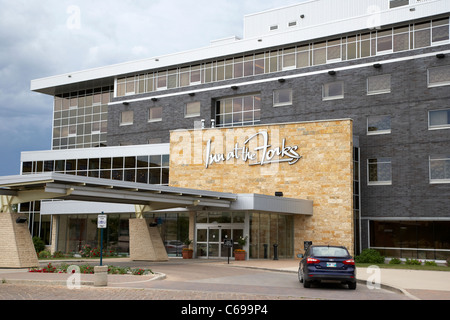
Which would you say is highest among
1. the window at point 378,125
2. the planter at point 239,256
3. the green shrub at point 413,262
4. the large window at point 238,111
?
the large window at point 238,111

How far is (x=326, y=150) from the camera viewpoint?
Result: 38000 mm

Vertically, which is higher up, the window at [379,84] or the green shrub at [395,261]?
the window at [379,84]

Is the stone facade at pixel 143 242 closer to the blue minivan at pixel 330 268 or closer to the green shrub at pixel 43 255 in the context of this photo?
the green shrub at pixel 43 255

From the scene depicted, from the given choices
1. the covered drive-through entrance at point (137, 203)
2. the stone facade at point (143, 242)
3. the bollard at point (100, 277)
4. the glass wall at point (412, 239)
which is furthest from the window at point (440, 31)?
the bollard at point (100, 277)

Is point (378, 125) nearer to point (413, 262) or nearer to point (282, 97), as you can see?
point (282, 97)

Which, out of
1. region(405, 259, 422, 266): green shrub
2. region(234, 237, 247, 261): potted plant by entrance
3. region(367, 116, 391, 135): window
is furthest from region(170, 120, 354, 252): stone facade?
region(234, 237, 247, 261): potted plant by entrance

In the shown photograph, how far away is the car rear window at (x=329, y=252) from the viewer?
18317mm

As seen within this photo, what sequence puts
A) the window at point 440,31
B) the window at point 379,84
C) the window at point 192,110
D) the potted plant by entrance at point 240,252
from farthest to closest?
the window at point 192,110 → the window at point 379,84 → the window at point 440,31 → the potted plant by entrance at point 240,252

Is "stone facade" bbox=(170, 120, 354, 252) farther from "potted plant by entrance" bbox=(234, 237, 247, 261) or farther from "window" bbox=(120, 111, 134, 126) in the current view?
"window" bbox=(120, 111, 134, 126)

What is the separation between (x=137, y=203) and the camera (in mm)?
32812

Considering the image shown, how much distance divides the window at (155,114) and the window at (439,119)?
23.4 metres

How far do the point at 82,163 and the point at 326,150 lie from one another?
22.4m

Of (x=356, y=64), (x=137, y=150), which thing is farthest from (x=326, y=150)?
→ (x=137, y=150)

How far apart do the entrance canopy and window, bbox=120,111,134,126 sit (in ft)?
56.4
